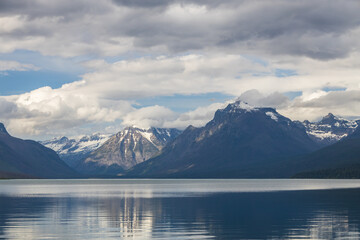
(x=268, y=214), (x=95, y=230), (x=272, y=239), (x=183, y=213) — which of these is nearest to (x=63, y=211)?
(x=183, y=213)

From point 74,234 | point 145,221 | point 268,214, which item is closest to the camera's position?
point 74,234

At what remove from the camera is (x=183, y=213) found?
104 m

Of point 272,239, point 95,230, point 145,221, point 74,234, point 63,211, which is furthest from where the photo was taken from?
point 63,211

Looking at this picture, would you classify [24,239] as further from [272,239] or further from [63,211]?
[63,211]

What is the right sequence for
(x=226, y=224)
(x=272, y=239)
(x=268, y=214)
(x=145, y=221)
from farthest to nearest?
(x=268, y=214), (x=145, y=221), (x=226, y=224), (x=272, y=239)

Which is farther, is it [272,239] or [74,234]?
[74,234]

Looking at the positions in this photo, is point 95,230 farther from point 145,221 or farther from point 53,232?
point 145,221

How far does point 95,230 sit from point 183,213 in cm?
3044

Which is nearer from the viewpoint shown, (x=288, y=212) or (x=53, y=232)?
(x=53, y=232)

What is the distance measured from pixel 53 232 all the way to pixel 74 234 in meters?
4.11

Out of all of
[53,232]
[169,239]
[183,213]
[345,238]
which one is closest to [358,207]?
Result: [183,213]

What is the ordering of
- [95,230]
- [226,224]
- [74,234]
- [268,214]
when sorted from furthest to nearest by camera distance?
[268,214] < [226,224] < [95,230] < [74,234]

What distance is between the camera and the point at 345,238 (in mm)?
67812

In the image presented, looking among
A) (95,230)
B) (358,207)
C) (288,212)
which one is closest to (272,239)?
(95,230)
